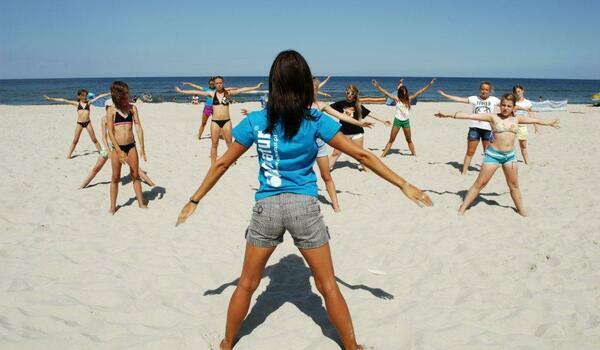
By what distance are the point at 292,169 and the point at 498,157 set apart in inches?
185

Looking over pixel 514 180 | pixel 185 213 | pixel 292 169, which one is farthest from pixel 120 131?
pixel 514 180

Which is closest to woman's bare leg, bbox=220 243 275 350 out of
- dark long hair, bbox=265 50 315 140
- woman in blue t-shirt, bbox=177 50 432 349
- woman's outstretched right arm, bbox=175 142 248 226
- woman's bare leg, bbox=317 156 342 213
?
woman in blue t-shirt, bbox=177 50 432 349

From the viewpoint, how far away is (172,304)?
393 centimetres

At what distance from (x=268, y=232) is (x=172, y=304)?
1842 mm

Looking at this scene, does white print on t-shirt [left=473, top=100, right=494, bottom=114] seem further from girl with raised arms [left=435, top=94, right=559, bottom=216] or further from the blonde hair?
the blonde hair

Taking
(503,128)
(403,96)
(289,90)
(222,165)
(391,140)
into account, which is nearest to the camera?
(289,90)

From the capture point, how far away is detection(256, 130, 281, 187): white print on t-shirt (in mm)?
2627

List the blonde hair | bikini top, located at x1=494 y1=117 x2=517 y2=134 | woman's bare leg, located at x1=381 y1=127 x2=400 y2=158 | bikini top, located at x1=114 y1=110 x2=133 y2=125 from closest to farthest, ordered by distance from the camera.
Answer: bikini top, located at x1=494 y1=117 x2=517 y2=134 < bikini top, located at x1=114 y1=110 x2=133 y2=125 < the blonde hair < woman's bare leg, located at x1=381 y1=127 x2=400 y2=158

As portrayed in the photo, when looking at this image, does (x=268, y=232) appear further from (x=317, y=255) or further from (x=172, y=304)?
(x=172, y=304)

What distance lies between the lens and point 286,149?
260 cm

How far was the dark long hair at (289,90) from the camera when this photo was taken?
8.23 ft

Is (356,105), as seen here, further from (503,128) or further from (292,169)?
(292,169)

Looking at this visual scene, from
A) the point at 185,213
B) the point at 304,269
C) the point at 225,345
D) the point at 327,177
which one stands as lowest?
the point at 304,269

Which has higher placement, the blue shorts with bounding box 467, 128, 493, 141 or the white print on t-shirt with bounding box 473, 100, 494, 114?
the white print on t-shirt with bounding box 473, 100, 494, 114
